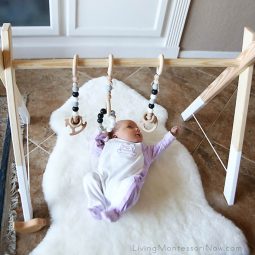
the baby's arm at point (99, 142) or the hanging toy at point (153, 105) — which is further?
the baby's arm at point (99, 142)

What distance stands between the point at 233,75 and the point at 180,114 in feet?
1.61

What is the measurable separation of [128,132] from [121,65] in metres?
0.32

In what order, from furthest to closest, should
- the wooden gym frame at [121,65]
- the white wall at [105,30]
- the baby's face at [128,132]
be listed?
the white wall at [105,30]
the baby's face at [128,132]
the wooden gym frame at [121,65]

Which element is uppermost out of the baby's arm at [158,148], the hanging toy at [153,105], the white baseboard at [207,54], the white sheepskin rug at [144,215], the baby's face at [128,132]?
the hanging toy at [153,105]

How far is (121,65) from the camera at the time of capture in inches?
36.5

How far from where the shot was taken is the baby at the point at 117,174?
3.59 ft

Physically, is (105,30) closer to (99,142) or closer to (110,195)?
(99,142)

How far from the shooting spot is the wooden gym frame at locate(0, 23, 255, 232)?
2.88 feet

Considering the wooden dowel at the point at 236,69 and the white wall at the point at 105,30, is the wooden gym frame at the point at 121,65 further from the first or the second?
the white wall at the point at 105,30

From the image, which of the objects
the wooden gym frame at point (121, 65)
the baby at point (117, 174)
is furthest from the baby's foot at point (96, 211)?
the wooden gym frame at point (121, 65)

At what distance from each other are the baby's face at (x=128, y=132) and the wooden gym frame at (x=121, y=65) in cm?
31

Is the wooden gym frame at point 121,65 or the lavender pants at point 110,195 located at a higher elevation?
the wooden gym frame at point 121,65

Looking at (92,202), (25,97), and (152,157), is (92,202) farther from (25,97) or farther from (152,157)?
(25,97)

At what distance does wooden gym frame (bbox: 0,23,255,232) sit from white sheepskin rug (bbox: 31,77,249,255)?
0.33ft
